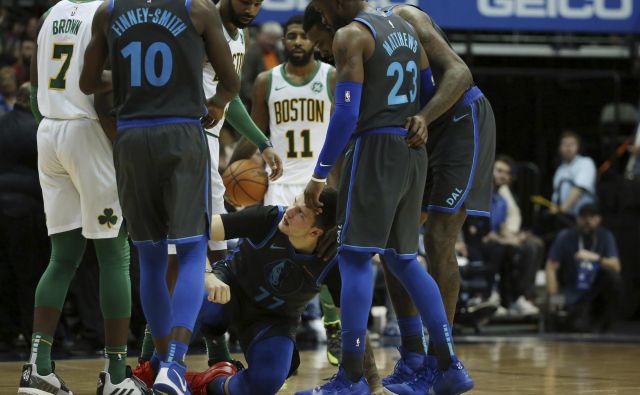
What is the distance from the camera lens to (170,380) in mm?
4730

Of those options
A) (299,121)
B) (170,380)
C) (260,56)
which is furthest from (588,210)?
(170,380)

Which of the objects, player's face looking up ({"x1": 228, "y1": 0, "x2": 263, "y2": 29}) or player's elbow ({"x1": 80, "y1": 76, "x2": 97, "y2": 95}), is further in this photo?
player's face looking up ({"x1": 228, "y1": 0, "x2": 263, "y2": 29})

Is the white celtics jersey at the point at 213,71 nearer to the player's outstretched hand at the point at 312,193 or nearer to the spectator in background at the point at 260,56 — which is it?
the player's outstretched hand at the point at 312,193

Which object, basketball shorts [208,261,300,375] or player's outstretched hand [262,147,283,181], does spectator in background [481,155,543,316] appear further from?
basketball shorts [208,261,300,375]

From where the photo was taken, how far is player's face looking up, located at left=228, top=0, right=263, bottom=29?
6.13m

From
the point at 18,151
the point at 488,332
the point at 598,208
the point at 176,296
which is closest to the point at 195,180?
the point at 176,296

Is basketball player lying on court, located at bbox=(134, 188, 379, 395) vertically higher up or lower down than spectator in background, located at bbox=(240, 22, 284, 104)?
lower down

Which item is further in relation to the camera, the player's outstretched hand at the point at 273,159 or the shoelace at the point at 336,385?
the player's outstretched hand at the point at 273,159

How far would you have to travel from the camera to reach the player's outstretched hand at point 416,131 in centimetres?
544

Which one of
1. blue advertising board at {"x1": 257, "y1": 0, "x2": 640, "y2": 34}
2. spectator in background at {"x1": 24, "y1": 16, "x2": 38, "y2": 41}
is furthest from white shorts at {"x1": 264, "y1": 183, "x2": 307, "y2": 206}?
spectator in background at {"x1": 24, "y1": 16, "x2": 38, "y2": 41}

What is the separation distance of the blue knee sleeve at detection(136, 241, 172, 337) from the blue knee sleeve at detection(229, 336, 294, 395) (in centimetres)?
51

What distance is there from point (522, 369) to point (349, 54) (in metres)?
3.20

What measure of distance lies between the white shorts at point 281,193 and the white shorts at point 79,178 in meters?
2.09

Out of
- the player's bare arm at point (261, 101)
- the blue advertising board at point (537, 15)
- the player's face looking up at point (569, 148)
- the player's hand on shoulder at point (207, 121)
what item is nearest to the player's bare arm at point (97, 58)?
the player's hand on shoulder at point (207, 121)
